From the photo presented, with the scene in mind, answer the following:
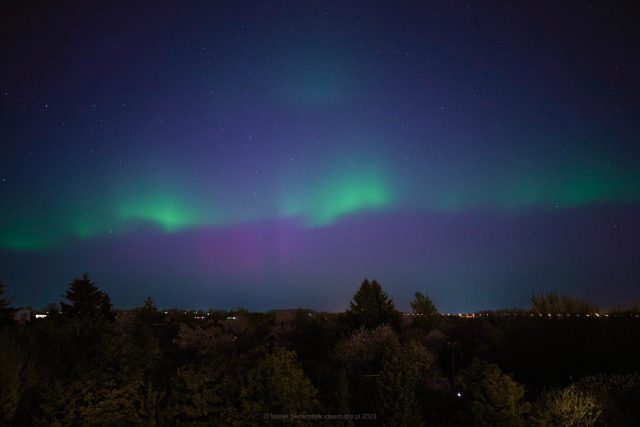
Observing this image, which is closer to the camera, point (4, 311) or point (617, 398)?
point (617, 398)

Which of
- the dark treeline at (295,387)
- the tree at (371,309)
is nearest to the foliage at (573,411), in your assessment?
the dark treeline at (295,387)

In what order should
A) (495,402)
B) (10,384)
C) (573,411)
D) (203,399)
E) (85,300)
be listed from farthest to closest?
(85,300) → (573,411) → (10,384) → (495,402) → (203,399)

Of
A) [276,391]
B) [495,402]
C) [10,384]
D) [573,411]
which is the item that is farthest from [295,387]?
[573,411]

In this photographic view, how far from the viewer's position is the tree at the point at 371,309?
1160 inches

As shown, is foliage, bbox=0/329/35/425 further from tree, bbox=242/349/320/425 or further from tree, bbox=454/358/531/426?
tree, bbox=454/358/531/426

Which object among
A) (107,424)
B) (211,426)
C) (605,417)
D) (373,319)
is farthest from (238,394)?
(373,319)

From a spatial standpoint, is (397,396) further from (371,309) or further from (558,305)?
(558,305)

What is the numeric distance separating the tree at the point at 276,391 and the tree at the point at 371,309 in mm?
18762

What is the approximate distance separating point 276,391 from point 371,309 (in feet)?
66.3

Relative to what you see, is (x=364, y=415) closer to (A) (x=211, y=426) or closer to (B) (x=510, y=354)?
(A) (x=211, y=426)

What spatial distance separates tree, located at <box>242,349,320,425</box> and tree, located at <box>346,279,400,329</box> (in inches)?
739

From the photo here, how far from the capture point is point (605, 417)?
1218cm

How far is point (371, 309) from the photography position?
29.9 metres

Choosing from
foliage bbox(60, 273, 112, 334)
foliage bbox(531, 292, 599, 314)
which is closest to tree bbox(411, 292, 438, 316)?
foliage bbox(531, 292, 599, 314)
